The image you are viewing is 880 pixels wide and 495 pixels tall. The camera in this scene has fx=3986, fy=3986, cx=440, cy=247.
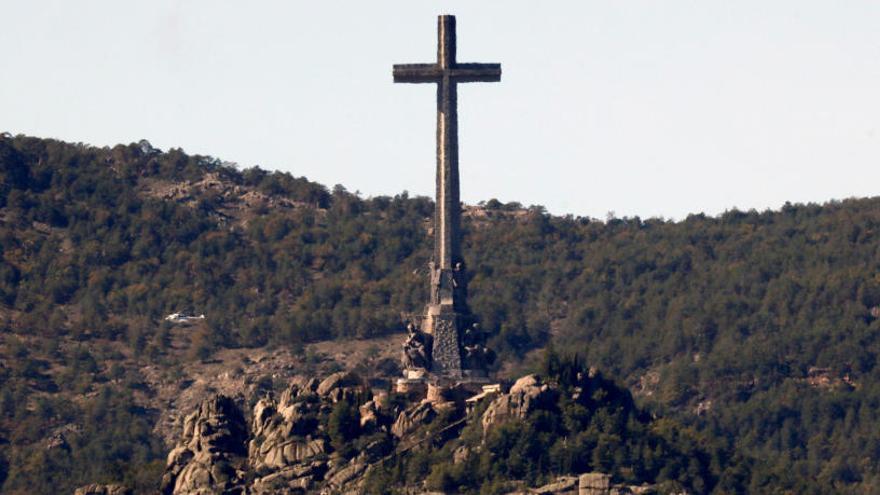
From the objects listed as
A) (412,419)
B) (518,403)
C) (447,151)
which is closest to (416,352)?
(412,419)

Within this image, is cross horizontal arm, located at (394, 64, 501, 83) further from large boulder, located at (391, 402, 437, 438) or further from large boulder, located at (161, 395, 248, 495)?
large boulder, located at (161, 395, 248, 495)

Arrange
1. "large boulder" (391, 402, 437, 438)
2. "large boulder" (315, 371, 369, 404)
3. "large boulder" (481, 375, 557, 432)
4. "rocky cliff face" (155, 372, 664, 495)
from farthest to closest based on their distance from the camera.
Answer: "large boulder" (315, 371, 369, 404) → "large boulder" (391, 402, 437, 438) → "large boulder" (481, 375, 557, 432) → "rocky cliff face" (155, 372, 664, 495)

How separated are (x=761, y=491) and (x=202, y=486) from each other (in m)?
21.5

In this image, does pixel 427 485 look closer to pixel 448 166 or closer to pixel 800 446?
pixel 448 166

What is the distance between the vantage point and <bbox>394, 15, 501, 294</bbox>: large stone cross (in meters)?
163

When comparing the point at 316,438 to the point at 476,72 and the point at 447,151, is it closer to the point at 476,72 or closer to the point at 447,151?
the point at 447,151

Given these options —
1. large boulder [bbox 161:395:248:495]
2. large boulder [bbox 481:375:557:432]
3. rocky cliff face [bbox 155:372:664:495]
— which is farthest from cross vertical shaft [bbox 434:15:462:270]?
large boulder [bbox 161:395:248:495]

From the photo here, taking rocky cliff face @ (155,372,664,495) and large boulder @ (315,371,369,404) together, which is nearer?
rocky cliff face @ (155,372,664,495)

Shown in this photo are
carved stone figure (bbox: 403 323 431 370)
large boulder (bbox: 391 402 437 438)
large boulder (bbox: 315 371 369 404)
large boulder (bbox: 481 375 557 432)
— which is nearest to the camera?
large boulder (bbox: 481 375 557 432)

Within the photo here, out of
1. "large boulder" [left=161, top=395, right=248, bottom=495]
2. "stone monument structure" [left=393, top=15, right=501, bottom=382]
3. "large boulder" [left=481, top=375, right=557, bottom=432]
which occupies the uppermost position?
"stone monument structure" [left=393, top=15, right=501, bottom=382]

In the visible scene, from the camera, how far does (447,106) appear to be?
162750 mm

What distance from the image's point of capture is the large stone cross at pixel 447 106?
163 meters

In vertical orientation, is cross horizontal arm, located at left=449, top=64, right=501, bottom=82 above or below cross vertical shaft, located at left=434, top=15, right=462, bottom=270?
above

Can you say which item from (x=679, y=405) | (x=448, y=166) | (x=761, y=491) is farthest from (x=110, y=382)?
(x=761, y=491)
